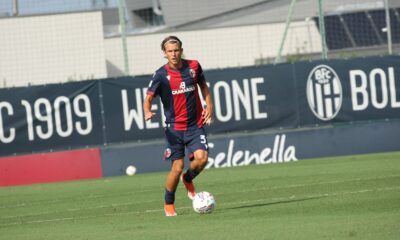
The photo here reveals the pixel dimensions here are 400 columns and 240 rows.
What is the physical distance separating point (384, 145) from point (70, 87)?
299 inches

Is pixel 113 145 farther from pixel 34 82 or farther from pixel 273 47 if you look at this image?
pixel 273 47

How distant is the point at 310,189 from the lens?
15469mm

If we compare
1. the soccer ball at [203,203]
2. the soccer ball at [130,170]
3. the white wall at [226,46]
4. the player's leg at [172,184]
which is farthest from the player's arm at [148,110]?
the white wall at [226,46]

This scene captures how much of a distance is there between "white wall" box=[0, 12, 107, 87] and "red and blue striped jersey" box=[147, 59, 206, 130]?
13550mm

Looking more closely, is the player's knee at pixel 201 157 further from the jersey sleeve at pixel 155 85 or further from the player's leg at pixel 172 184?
the jersey sleeve at pixel 155 85

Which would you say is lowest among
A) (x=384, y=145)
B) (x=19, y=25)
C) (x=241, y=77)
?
(x=384, y=145)

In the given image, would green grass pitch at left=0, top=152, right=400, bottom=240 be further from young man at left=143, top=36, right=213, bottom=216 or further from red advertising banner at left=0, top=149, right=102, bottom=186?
red advertising banner at left=0, top=149, right=102, bottom=186

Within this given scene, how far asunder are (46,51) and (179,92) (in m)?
14.5

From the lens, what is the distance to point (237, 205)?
13.9m

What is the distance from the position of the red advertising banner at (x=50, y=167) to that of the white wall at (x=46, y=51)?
3913 mm

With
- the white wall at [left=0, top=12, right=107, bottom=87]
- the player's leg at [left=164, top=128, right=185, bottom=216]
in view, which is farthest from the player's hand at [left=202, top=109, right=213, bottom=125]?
the white wall at [left=0, top=12, right=107, bottom=87]

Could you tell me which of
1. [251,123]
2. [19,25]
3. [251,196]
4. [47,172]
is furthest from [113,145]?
[251,196]

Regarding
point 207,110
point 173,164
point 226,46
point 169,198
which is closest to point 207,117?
point 207,110

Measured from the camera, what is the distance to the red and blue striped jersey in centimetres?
1320
